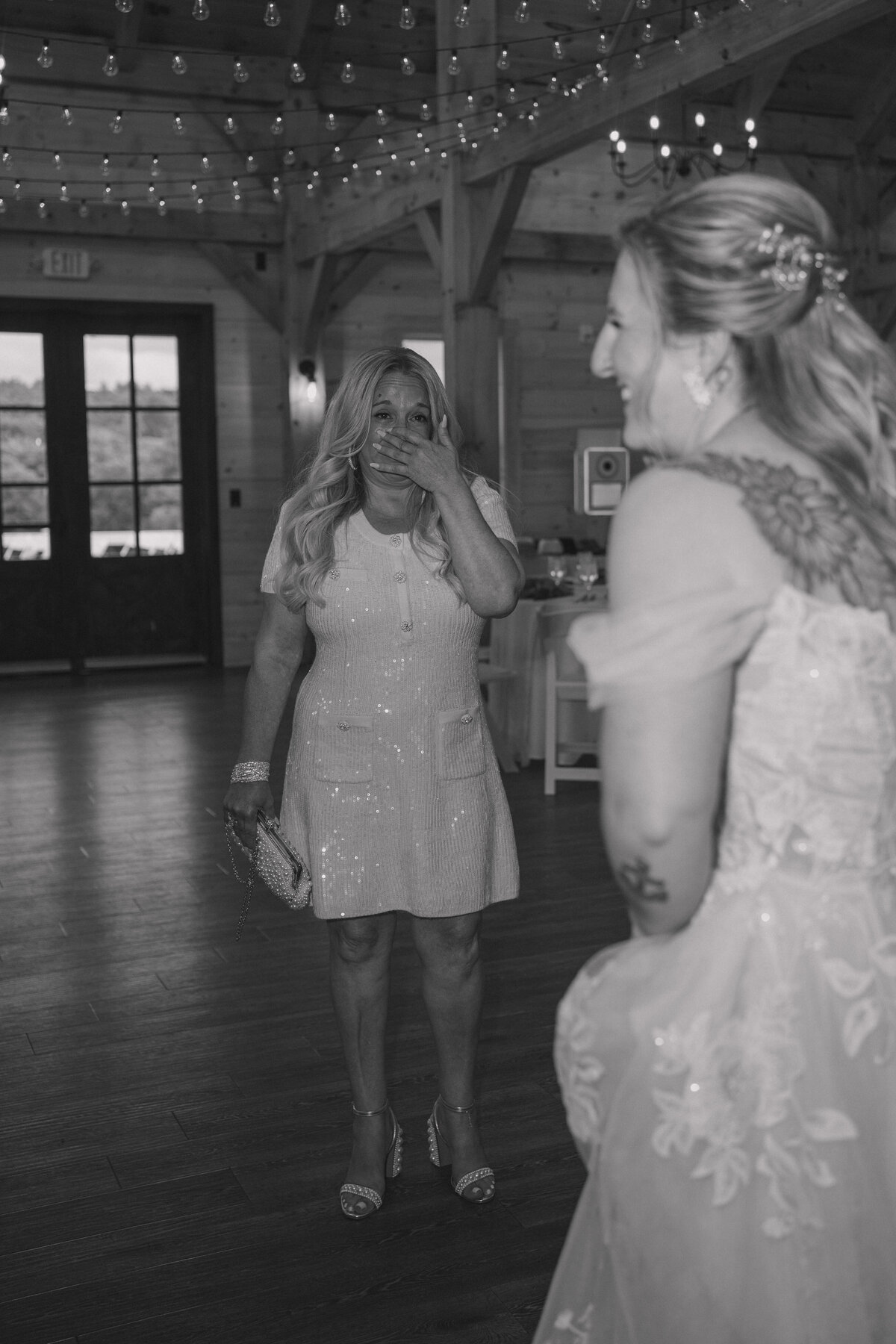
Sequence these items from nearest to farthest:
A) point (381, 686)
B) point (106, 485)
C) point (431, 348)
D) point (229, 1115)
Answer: point (381, 686)
point (229, 1115)
point (106, 485)
point (431, 348)

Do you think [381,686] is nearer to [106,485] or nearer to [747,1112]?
[747,1112]

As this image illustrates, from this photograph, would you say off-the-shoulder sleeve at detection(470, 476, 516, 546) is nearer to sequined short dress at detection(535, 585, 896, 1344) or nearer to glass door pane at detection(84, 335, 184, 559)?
sequined short dress at detection(535, 585, 896, 1344)

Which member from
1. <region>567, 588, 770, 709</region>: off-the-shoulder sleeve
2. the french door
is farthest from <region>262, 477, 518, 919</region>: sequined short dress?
the french door

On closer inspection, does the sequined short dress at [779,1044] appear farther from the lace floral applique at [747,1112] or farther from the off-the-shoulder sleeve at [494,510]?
the off-the-shoulder sleeve at [494,510]

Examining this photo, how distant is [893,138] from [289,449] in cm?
514

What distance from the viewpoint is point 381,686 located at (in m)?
2.24

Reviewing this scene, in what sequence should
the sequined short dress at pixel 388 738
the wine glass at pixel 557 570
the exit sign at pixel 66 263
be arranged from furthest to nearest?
1. the exit sign at pixel 66 263
2. the wine glass at pixel 557 570
3. the sequined short dress at pixel 388 738

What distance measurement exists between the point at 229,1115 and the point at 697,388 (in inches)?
80.6

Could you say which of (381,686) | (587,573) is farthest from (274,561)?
(587,573)

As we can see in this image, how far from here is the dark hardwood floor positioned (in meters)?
2.13

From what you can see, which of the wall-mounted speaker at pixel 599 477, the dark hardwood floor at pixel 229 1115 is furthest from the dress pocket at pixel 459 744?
the wall-mounted speaker at pixel 599 477

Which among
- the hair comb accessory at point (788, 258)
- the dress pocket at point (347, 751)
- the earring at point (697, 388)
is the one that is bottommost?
the dress pocket at point (347, 751)

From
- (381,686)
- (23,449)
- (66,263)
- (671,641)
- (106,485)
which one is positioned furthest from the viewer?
(106,485)

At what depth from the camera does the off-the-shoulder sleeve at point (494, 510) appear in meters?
2.32
